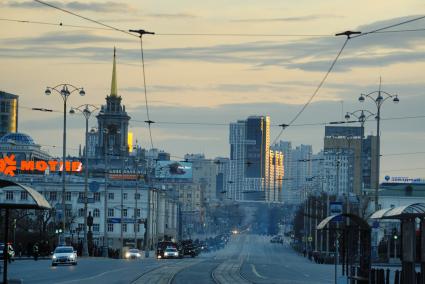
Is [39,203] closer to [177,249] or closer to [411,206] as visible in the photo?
[411,206]

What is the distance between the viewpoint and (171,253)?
388 feet

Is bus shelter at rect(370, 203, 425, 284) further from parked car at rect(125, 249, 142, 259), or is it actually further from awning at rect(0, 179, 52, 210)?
parked car at rect(125, 249, 142, 259)

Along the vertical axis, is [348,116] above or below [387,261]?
above

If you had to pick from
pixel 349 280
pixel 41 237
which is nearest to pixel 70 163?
pixel 41 237

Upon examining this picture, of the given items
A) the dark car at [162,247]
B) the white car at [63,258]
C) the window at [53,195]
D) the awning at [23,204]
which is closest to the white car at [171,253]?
the dark car at [162,247]

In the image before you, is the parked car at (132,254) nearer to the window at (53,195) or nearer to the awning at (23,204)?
the window at (53,195)

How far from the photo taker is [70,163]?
568 feet

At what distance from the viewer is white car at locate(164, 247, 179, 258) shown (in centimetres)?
11769

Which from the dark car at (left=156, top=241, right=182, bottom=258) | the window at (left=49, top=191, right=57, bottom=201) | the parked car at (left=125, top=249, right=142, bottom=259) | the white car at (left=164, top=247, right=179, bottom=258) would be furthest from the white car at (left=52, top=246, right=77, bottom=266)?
the window at (left=49, top=191, right=57, bottom=201)

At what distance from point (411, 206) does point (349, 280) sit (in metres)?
12.7

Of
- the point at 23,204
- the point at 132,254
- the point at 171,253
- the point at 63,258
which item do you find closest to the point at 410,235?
the point at 23,204

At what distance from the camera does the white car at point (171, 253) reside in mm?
117688

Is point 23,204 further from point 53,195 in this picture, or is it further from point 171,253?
point 53,195

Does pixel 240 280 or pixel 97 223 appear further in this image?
pixel 97 223
